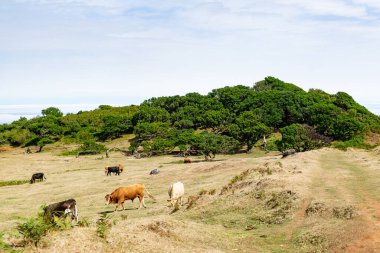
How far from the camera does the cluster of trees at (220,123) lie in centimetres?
9831

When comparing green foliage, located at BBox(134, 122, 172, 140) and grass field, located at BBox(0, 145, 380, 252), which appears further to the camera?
green foliage, located at BBox(134, 122, 172, 140)

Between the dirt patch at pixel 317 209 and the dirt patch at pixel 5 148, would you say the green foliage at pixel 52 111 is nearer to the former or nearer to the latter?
the dirt patch at pixel 5 148

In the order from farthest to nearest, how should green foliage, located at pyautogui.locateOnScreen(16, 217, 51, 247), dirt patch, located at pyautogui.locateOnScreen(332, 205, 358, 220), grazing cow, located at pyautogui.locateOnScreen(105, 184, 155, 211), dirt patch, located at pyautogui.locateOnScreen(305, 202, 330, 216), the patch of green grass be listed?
the patch of green grass, grazing cow, located at pyautogui.locateOnScreen(105, 184, 155, 211), dirt patch, located at pyautogui.locateOnScreen(305, 202, 330, 216), dirt patch, located at pyautogui.locateOnScreen(332, 205, 358, 220), green foliage, located at pyautogui.locateOnScreen(16, 217, 51, 247)

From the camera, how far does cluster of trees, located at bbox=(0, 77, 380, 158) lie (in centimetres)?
9831

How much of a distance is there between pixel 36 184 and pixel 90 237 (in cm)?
4680

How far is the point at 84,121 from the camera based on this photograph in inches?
5871

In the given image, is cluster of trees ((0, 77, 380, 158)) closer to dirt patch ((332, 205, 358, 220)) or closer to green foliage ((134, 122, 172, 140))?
green foliage ((134, 122, 172, 140))

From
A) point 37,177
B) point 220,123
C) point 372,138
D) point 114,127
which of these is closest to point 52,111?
point 114,127

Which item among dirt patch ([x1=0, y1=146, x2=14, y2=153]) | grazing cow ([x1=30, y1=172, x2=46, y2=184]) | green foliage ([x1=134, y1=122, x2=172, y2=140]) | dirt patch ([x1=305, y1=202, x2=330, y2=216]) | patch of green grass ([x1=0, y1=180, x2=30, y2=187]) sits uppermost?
green foliage ([x1=134, y1=122, x2=172, y2=140])

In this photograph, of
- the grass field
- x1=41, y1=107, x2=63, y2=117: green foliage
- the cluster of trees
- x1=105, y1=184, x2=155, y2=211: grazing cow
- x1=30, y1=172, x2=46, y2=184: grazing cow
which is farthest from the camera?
x1=41, y1=107, x2=63, y2=117: green foliage

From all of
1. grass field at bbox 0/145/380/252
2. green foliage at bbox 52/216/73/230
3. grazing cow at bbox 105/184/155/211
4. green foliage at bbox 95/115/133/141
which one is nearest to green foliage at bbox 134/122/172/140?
green foliage at bbox 95/115/133/141

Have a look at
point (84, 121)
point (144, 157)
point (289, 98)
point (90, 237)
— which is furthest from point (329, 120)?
point (90, 237)

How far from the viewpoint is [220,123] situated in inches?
4938

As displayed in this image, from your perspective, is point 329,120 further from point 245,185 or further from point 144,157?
point 245,185
